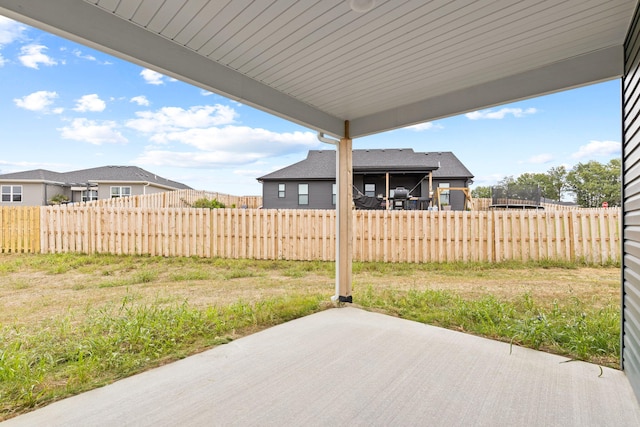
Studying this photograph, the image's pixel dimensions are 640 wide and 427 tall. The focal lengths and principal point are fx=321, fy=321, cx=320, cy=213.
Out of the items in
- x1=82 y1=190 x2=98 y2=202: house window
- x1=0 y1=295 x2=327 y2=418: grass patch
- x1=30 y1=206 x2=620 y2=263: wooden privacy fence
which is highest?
x1=82 y1=190 x2=98 y2=202: house window

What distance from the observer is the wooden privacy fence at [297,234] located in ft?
19.3

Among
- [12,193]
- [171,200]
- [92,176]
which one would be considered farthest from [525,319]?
[12,193]

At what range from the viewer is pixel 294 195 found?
12.3 m

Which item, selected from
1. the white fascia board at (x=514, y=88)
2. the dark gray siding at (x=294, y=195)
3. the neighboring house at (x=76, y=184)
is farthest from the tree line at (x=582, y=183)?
the neighboring house at (x=76, y=184)

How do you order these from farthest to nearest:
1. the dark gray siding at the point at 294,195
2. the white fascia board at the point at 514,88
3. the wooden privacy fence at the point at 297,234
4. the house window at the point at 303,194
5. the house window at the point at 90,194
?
the house window at the point at 90,194, the house window at the point at 303,194, the dark gray siding at the point at 294,195, the wooden privacy fence at the point at 297,234, the white fascia board at the point at 514,88

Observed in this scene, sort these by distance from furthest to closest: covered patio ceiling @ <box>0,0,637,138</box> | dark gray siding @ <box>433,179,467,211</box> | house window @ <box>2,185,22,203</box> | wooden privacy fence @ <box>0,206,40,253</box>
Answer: house window @ <box>2,185,22,203</box>
dark gray siding @ <box>433,179,467,211</box>
wooden privacy fence @ <box>0,206,40,253</box>
covered patio ceiling @ <box>0,0,637,138</box>

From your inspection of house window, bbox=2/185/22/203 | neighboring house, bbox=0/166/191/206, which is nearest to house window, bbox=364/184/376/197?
neighboring house, bbox=0/166/191/206

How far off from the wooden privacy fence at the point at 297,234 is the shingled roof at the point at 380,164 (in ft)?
17.0

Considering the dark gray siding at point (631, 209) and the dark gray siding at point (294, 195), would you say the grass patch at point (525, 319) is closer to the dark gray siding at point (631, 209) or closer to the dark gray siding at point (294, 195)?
the dark gray siding at point (631, 209)

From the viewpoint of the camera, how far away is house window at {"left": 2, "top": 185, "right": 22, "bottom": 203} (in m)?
13.1

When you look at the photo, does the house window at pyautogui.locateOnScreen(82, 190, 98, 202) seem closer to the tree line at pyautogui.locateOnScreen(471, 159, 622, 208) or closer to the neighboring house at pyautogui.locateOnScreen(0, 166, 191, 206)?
the neighboring house at pyautogui.locateOnScreen(0, 166, 191, 206)

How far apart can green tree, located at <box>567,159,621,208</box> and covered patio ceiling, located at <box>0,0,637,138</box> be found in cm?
374

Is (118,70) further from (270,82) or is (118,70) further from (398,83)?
(398,83)

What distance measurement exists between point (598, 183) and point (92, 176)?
18761 mm
